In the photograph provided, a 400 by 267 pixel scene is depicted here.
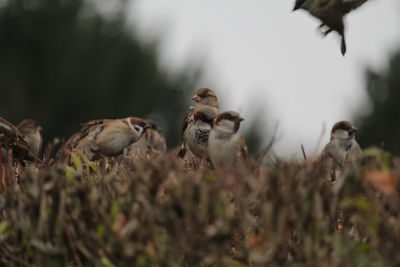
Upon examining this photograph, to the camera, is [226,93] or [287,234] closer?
[287,234]

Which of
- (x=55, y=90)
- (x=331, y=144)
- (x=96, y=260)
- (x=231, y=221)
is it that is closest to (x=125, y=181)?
(x=96, y=260)

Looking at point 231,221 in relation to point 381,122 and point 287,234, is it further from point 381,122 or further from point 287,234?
point 381,122

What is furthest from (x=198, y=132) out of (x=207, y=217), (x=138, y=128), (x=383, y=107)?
(x=383, y=107)

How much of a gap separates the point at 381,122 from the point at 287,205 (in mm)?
27343

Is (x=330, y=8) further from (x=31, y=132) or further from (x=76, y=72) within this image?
(x=76, y=72)

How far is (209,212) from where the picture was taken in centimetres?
261

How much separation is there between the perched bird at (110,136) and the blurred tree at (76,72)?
22.4 m

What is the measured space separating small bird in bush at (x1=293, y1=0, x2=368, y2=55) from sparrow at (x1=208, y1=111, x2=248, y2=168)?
73 cm

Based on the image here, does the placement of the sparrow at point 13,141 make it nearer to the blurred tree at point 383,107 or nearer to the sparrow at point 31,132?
the sparrow at point 31,132

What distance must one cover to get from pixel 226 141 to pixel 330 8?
0.88 meters

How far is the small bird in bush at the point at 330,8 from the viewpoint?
3670 millimetres

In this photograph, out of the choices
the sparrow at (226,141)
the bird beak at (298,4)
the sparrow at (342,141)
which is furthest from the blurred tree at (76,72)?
the bird beak at (298,4)

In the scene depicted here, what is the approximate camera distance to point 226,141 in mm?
4098

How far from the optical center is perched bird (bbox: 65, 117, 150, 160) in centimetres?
832
